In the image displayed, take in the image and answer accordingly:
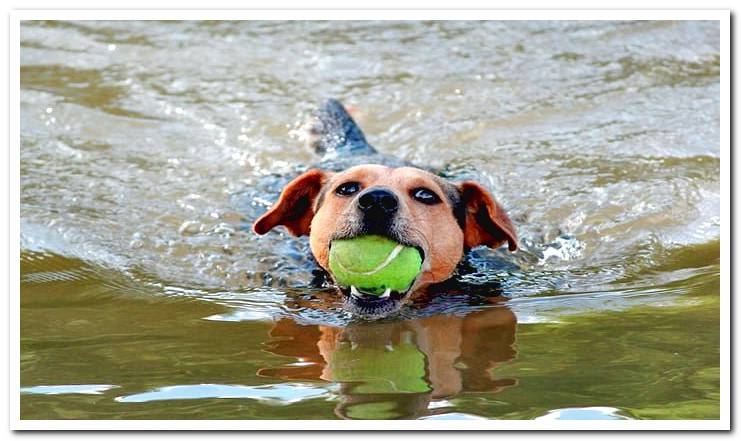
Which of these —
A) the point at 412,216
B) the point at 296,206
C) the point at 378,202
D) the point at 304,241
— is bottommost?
the point at 304,241

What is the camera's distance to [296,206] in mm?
5746

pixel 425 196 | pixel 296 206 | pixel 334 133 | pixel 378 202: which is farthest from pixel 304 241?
pixel 334 133

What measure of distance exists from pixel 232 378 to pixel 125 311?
1.28 m

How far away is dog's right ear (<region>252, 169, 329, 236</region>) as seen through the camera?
5547 mm

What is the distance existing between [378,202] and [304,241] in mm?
1609

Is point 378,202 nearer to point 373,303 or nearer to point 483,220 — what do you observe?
point 373,303

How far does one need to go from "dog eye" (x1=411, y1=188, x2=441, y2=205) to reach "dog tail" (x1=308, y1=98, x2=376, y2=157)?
7.41ft

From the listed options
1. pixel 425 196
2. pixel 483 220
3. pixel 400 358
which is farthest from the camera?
pixel 483 220

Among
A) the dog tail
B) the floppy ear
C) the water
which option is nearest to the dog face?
the floppy ear

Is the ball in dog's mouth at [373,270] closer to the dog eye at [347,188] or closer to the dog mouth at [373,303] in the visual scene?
the dog mouth at [373,303]

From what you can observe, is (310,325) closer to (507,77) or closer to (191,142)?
(191,142)

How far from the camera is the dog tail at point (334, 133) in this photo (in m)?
7.55

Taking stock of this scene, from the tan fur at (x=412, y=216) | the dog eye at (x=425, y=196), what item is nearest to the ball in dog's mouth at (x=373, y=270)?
the tan fur at (x=412, y=216)

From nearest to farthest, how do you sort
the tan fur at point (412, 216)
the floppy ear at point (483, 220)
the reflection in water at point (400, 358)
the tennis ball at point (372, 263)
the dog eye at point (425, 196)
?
1. the reflection in water at point (400, 358)
2. the tennis ball at point (372, 263)
3. the tan fur at point (412, 216)
4. the dog eye at point (425, 196)
5. the floppy ear at point (483, 220)
